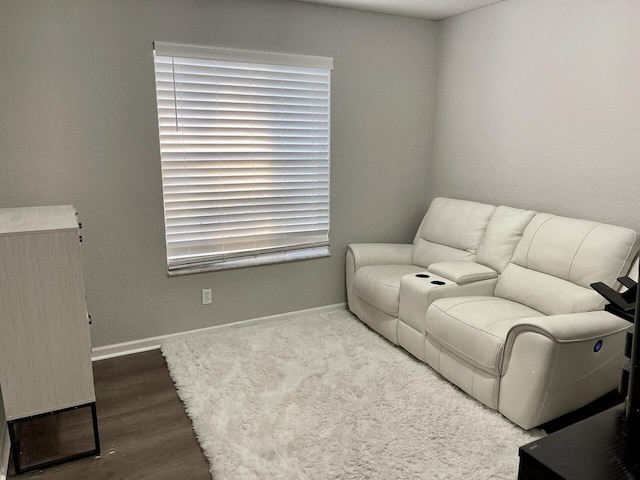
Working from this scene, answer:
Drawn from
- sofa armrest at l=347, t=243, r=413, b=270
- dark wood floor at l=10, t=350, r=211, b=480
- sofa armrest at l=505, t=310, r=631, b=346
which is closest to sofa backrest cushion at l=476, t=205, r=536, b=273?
sofa armrest at l=347, t=243, r=413, b=270

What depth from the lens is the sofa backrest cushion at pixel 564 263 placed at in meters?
2.64

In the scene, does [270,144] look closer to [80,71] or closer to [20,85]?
[80,71]

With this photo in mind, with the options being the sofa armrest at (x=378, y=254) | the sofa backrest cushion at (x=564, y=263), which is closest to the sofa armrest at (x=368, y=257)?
the sofa armrest at (x=378, y=254)

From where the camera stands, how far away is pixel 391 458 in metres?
2.22

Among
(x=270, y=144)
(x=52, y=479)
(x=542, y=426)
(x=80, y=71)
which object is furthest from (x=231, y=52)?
(x=542, y=426)

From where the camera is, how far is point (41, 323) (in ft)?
6.90

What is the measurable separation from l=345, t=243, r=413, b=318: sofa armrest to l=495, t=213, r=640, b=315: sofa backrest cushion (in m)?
0.96

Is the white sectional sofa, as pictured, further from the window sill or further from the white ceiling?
the white ceiling

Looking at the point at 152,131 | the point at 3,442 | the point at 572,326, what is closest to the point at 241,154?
the point at 152,131

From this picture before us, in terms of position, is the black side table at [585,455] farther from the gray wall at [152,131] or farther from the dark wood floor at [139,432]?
the gray wall at [152,131]

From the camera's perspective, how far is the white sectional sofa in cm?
237

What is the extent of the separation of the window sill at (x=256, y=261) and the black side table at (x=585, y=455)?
9.01 ft

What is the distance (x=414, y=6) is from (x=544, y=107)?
1.29 metres

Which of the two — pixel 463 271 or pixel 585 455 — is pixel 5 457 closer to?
pixel 585 455
